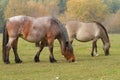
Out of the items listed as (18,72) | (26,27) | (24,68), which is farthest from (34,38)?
(18,72)

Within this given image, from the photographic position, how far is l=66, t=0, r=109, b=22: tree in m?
94.6

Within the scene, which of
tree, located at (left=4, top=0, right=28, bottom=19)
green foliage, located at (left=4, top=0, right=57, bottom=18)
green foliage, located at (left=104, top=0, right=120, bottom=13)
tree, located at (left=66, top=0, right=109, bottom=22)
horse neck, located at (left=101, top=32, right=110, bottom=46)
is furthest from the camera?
green foliage, located at (left=104, top=0, right=120, bottom=13)

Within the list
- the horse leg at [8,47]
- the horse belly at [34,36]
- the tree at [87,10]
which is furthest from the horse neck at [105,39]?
the tree at [87,10]

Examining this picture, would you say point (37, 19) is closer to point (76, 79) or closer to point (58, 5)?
point (76, 79)

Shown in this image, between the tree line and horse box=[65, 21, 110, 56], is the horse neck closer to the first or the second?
horse box=[65, 21, 110, 56]

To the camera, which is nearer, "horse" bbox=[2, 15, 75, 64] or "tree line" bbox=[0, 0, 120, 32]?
"horse" bbox=[2, 15, 75, 64]

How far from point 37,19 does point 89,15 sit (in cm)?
7859

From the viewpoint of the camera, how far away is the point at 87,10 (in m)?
97.4

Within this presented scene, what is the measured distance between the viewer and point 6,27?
1691cm

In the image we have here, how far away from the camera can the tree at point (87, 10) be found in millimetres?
94625

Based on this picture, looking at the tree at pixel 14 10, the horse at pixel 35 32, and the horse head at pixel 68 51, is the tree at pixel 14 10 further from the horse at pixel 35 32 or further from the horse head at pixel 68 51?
the horse head at pixel 68 51

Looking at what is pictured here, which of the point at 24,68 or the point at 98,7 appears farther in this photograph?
the point at 98,7

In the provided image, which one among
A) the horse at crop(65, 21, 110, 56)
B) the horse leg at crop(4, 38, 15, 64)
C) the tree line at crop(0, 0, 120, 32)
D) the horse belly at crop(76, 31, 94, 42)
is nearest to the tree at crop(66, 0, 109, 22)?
the tree line at crop(0, 0, 120, 32)

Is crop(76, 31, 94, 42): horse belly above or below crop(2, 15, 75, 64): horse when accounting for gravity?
below
